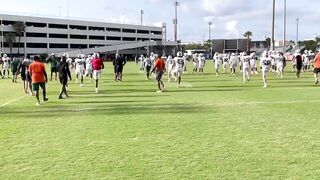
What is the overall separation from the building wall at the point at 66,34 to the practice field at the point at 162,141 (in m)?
99.0

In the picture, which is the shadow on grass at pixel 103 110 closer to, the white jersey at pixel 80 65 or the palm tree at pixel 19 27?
the white jersey at pixel 80 65

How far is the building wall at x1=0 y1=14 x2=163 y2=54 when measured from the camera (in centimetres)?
11069

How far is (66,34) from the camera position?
389ft

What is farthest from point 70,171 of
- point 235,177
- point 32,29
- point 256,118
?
point 32,29

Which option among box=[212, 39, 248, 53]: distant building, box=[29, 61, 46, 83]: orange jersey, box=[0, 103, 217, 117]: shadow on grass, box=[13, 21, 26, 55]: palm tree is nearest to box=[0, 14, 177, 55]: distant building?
box=[13, 21, 26, 55]: palm tree

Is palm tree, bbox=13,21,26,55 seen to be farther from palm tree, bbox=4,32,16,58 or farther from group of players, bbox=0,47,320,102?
group of players, bbox=0,47,320,102

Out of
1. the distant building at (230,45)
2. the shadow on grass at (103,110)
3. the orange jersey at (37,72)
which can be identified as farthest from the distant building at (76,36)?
the shadow on grass at (103,110)

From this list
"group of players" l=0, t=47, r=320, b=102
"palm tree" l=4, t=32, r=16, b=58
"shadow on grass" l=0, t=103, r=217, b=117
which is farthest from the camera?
"palm tree" l=4, t=32, r=16, b=58

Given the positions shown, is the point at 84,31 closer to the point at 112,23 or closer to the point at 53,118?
the point at 112,23

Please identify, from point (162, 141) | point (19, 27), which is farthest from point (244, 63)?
point (19, 27)

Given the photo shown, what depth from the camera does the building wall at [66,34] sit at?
11069 cm

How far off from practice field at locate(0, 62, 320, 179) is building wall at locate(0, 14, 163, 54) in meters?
99.0

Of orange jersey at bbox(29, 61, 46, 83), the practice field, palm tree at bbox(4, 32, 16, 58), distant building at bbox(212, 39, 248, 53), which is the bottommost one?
the practice field

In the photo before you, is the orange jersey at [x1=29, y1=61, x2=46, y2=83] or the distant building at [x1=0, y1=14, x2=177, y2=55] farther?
the distant building at [x1=0, y1=14, x2=177, y2=55]
